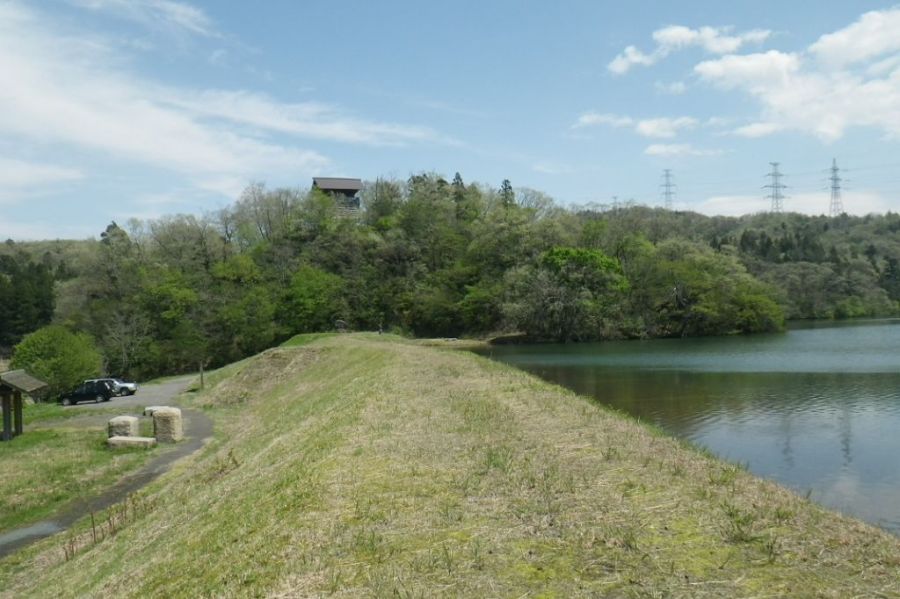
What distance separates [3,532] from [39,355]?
4068 cm

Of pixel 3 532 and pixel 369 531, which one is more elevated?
pixel 369 531

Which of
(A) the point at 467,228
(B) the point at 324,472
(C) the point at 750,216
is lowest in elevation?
(B) the point at 324,472

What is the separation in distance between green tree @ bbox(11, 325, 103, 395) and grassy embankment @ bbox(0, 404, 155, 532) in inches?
758

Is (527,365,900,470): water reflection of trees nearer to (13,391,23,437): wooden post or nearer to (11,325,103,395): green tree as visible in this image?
(13,391,23,437): wooden post

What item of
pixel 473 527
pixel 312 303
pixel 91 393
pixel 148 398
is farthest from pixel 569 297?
pixel 473 527

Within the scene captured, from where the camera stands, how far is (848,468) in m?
18.0

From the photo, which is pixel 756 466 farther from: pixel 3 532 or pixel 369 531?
pixel 3 532

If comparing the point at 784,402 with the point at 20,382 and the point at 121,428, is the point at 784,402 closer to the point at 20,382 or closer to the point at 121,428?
the point at 121,428

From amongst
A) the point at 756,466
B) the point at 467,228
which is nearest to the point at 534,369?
the point at 756,466

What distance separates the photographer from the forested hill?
80000 mm

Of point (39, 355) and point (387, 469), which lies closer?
point (387, 469)

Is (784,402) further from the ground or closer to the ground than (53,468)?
further from the ground

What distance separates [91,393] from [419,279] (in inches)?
2269

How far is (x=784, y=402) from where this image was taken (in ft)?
94.9
